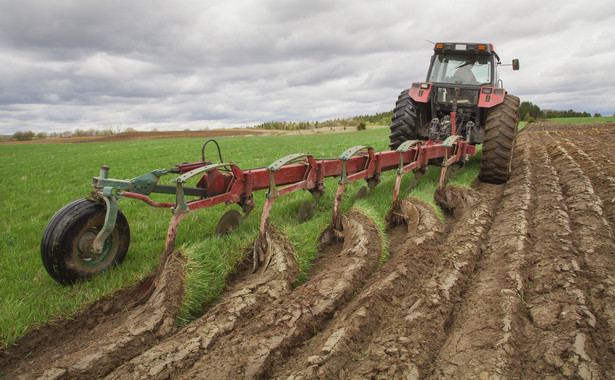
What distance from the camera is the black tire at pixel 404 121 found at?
6.62m

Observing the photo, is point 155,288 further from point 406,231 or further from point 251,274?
point 406,231

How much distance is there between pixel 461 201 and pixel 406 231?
113 cm

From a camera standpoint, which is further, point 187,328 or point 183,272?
point 183,272

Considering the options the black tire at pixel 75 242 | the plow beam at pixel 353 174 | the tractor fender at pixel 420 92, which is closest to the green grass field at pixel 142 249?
the black tire at pixel 75 242

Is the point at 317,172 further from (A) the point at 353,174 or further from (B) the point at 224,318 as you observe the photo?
(B) the point at 224,318

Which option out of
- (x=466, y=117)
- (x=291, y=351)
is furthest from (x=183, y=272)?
(x=466, y=117)

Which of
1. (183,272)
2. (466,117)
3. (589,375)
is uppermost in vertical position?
(466,117)

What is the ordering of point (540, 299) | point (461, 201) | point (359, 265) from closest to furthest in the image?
point (540, 299), point (359, 265), point (461, 201)

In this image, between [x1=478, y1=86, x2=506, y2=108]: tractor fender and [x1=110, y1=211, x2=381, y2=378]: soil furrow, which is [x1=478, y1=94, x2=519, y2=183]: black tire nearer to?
[x1=478, y1=86, x2=506, y2=108]: tractor fender

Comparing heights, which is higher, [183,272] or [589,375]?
[183,272]

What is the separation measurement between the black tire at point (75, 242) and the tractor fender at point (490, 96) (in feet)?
18.6

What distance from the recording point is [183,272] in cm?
259

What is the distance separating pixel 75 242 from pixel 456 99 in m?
6.19

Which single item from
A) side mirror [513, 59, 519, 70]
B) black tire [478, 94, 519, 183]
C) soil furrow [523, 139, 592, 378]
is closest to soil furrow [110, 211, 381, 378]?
soil furrow [523, 139, 592, 378]
